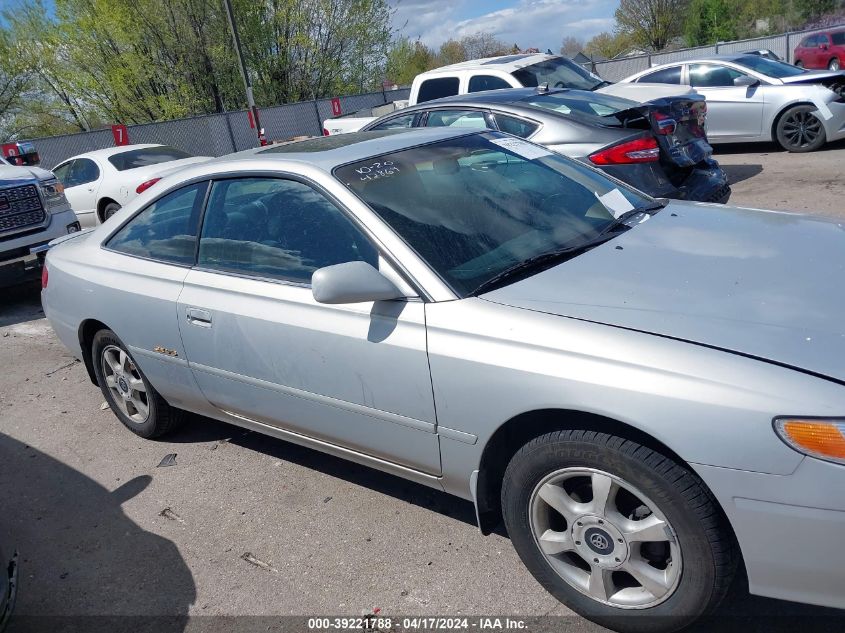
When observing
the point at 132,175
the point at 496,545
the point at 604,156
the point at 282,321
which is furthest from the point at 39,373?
the point at 132,175

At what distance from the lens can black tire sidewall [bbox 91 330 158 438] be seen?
4.22 m

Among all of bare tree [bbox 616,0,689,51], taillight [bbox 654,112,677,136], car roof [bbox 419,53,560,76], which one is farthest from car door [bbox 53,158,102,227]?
bare tree [bbox 616,0,689,51]

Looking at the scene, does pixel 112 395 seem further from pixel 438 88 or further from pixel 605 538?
pixel 438 88

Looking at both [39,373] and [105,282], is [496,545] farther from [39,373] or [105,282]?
[39,373]

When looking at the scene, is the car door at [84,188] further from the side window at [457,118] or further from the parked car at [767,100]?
the parked car at [767,100]

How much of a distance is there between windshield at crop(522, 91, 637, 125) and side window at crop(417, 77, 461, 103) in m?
3.24

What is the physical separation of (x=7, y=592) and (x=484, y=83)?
8.93 m

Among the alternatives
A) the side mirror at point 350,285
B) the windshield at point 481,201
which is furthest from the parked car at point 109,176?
the side mirror at point 350,285

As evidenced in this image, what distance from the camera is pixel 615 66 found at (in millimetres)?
26172

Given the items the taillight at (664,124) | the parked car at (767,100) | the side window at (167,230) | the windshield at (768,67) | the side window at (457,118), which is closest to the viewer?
the side window at (167,230)

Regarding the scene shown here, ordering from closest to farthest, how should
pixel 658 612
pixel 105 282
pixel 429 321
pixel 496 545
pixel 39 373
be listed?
pixel 658 612
pixel 429 321
pixel 496 545
pixel 105 282
pixel 39 373

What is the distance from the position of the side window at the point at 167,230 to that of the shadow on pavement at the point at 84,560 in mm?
1209

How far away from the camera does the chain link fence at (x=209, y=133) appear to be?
1997cm

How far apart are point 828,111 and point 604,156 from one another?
232 inches
